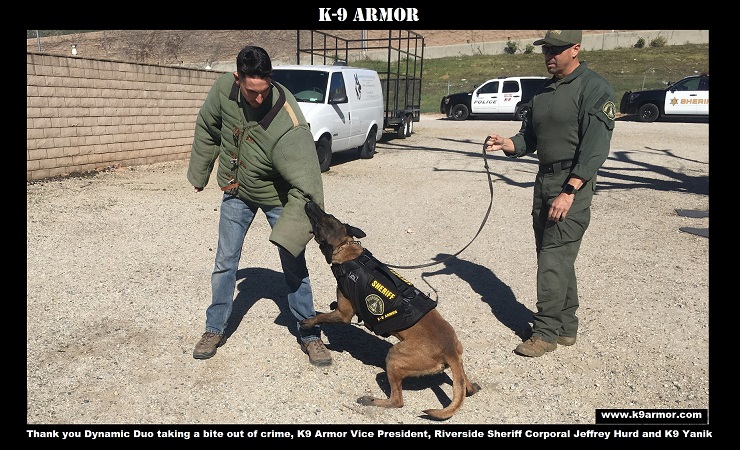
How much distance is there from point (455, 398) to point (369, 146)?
985 centimetres

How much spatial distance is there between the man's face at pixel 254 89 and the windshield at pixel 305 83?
7.18 m

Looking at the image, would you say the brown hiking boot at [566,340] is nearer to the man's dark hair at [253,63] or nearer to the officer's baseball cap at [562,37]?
the officer's baseball cap at [562,37]

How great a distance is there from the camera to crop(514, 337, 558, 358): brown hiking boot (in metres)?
3.77

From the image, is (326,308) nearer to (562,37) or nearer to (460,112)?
(562,37)

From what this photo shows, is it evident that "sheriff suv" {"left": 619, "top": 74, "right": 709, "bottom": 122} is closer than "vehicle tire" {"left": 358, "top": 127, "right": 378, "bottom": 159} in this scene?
No

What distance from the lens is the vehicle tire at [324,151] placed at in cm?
1021

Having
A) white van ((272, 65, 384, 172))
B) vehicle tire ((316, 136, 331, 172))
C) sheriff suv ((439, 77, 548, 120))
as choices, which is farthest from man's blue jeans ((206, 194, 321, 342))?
sheriff suv ((439, 77, 548, 120))

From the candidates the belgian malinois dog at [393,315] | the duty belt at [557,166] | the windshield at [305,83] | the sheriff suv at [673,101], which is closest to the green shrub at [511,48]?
the sheriff suv at [673,101]

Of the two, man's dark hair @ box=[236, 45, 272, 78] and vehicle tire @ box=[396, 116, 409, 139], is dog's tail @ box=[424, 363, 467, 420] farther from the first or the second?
vehicle tire @ box=[396, 116, 409, 139]

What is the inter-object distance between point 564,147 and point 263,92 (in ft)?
6.25

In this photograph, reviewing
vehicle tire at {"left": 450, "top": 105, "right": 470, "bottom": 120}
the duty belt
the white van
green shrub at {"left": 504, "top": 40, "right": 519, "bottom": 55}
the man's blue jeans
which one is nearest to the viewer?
the man's blue jeans

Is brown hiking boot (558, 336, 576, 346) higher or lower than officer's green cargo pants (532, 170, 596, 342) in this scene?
lower

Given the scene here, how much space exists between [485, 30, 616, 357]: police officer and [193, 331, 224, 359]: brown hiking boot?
1959 millimetres
